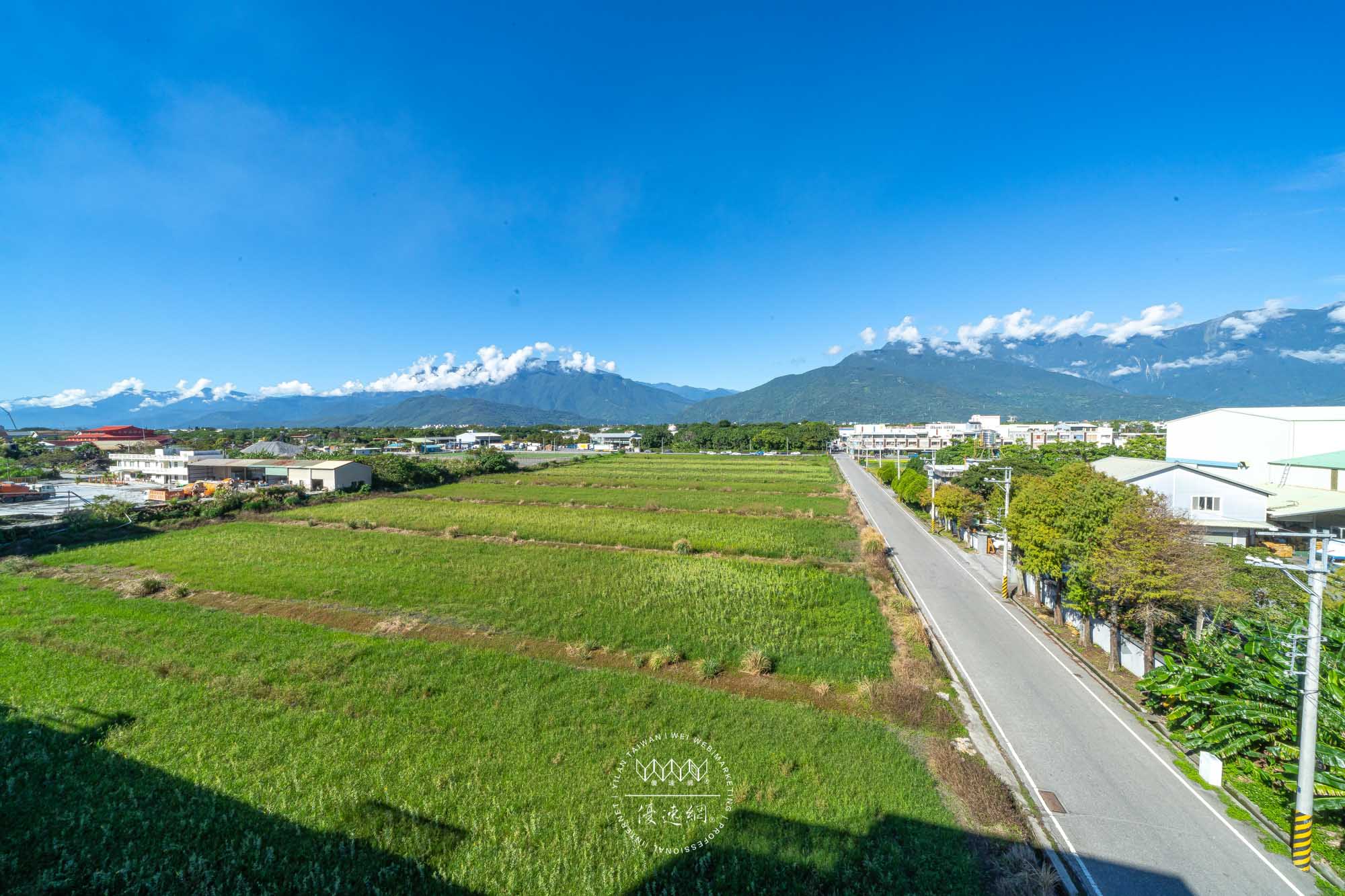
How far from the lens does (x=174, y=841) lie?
8.20 meters

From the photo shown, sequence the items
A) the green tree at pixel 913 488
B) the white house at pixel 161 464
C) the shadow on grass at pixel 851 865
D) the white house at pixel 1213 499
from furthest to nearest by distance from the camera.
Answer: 1. the white house at pixel 161 464
2. the green tree at pixel 913 488
3. the white house at pixel 1213 499
4. the shadow on grass at pixel 851 865

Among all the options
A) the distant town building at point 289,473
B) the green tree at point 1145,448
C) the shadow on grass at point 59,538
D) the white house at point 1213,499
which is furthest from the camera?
the green tree at point 1145,448

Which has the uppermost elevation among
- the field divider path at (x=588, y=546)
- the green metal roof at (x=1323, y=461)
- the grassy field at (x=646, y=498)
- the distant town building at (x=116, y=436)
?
the distant town building at (x=116, y=436)

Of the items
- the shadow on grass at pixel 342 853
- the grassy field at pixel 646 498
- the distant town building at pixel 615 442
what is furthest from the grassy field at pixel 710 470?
the shadow on grass at pixel 342 853

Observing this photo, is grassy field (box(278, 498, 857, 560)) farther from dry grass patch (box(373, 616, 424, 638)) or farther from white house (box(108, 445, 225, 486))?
white house (box(108, 445, 225, 486))

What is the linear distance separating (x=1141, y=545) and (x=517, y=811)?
16.8 m

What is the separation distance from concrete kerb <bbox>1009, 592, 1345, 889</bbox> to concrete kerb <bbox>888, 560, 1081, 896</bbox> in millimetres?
3563

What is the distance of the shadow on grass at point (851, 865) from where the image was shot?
7.26 metres

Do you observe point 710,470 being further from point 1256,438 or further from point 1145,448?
point 1145,448

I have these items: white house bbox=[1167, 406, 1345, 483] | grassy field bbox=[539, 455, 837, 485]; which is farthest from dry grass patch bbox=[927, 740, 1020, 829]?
grassy field bbox=[539, 455, 837, 485]

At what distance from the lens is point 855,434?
398 ft

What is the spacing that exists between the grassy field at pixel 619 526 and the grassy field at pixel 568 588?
2.85 m

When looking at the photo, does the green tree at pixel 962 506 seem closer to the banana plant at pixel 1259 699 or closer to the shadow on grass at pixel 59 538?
the banana plant at pixel 1259 699

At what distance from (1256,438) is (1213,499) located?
23.0m
